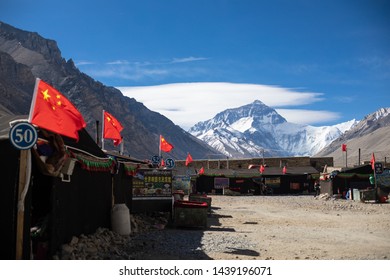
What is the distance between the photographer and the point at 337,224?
20.4 m

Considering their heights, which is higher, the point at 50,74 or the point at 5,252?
the point at 50,74

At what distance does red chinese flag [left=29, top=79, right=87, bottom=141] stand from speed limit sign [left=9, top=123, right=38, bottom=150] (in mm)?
701

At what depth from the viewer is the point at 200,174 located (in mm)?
54938

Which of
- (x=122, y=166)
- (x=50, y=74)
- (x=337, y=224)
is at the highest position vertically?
(x=50, y=74)

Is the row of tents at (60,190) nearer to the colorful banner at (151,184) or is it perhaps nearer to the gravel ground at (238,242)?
the colorful banner at (151,184)

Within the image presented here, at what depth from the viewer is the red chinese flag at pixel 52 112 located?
341 inches

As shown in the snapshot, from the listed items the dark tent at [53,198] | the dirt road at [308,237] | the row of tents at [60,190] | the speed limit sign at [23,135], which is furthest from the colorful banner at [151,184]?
the speed limit sign at [23,135]

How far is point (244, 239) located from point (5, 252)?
8.44 m

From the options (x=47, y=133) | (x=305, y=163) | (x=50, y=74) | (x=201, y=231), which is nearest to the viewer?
(x=47, y=133)

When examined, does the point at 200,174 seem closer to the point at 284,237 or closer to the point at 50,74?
the point at 284,237

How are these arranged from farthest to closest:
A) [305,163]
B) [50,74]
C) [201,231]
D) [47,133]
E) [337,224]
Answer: [50,74], [305,163], [337,224], [201,231], [47,133]

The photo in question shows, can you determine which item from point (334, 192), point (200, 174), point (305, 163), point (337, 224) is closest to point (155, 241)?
point (337, 224)

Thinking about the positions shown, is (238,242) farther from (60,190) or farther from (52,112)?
(52,112)
